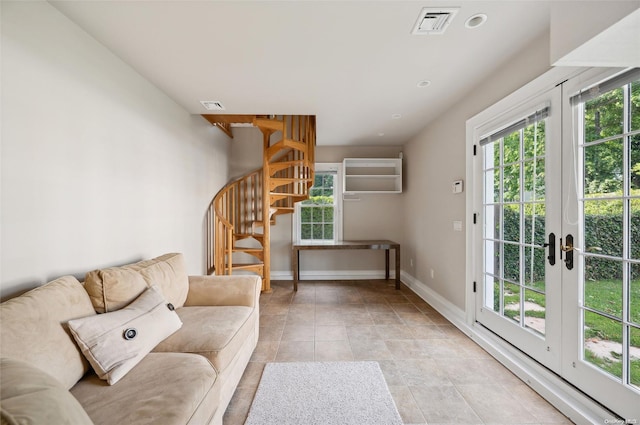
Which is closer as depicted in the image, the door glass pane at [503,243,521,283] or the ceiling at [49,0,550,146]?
the ceiling at [49,0,550,146]

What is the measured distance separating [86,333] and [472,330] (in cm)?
298

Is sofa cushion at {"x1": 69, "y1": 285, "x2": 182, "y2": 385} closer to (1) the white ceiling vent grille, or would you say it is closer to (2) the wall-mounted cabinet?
(1) the white ceiling vent grille

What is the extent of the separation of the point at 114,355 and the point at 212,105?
2.59m

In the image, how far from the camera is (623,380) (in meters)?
1.43

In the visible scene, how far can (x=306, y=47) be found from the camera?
1913 mm

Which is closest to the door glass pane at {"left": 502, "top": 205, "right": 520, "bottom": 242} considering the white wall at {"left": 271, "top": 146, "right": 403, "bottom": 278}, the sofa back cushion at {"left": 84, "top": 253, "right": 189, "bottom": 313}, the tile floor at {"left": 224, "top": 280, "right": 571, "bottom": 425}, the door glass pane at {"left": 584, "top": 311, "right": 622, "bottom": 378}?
the door glass pane at {"left": 584, "top": 311, "right": 622, "bottom": 378}

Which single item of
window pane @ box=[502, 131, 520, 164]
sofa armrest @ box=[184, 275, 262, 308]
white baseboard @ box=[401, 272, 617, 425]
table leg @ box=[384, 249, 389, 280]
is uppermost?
window pane @ box=[502, 131, 520, 164]

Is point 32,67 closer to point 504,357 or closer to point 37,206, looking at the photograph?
point 37,206

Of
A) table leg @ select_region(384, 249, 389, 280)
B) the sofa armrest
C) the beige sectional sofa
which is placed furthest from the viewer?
table leg @ select_region(384, 249, 389, 280)

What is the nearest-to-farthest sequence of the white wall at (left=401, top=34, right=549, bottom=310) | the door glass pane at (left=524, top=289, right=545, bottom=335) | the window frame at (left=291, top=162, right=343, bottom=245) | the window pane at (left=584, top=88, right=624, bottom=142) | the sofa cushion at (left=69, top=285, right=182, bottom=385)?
the sofa cushion at (left=69, top=285, right=182, bottom=385) < the window pane at (left=584, top=88, right=624, bottom=142) < the door glass pane at (left=524, top=289, right=545, bottom=335) < the white wall at (left=401, top=34, right=549, bottom=310) < the window frame at (left=291, top=162, right=343, bottom=245)

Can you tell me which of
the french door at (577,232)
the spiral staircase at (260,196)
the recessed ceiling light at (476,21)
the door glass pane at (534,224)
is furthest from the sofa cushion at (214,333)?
the recessed ceiling light at (476,21)

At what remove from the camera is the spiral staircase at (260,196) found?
3.70 metres

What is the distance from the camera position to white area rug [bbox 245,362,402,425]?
5.19 feet

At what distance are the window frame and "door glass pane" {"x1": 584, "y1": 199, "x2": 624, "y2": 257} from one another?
Result: 3540 mm
